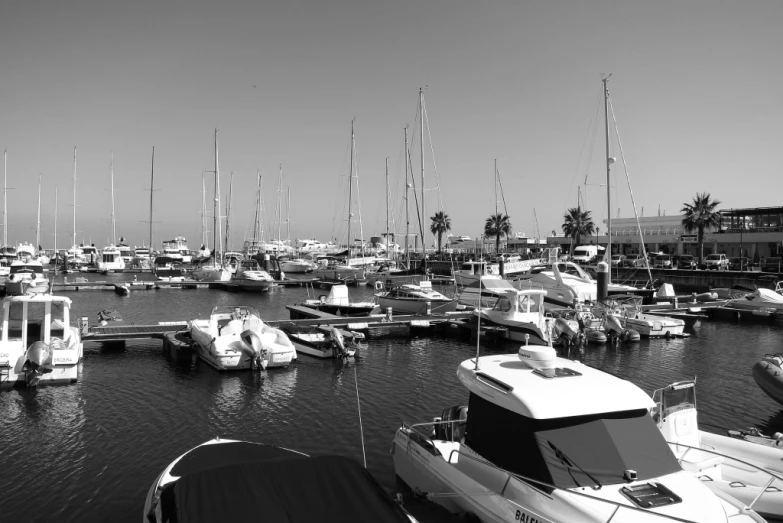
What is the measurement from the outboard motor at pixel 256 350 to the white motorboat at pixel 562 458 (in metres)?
14.0

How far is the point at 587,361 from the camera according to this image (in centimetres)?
2602

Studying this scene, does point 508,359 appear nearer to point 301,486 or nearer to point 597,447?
point 597,447

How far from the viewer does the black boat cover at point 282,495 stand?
6.22m

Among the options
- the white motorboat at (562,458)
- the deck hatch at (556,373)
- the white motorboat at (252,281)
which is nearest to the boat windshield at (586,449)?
the white motorboat at (562,458)

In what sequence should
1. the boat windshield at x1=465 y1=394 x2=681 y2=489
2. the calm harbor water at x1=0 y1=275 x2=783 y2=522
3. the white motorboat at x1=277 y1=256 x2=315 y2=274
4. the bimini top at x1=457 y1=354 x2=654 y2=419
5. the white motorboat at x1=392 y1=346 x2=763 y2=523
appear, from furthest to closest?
1. the white motorboat at x1=277 y1=256 x2=315 y2=274
2. the calm harbor water at x1=0 y1=275 x2=783 y2=522
3. the bimini top at x1=457 y1=354 x2=654 y2=419
4. the boat windshield at x1=465 y1=394 x2=681 y2=489
5. the white motorboat at x1=392 y1=346 x2=763 y2=523

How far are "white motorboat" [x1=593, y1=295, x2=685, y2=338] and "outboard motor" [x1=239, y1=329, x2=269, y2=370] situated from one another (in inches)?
779

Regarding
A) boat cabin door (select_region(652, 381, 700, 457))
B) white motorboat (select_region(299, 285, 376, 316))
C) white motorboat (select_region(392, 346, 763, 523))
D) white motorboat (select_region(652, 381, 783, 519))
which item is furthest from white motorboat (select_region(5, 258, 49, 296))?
white motorboat (select_region(652, 381, 783, 519))

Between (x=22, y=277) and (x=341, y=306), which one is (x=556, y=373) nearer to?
(x=341, y=306)

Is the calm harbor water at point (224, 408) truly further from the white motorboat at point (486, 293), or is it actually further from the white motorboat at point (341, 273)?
the white motorboat at point (341, 273)

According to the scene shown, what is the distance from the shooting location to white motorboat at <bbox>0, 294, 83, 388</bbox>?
18938 millimetres

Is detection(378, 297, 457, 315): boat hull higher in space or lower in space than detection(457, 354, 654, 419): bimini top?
lower

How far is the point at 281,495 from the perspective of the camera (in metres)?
6.57

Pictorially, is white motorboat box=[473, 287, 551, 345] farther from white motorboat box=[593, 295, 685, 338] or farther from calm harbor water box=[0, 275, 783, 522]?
white motorboat box=[593, 295, 685, 338]

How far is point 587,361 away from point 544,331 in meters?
2.71
